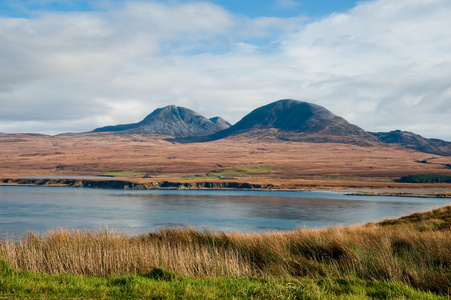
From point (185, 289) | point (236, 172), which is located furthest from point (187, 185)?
point (185, 289)

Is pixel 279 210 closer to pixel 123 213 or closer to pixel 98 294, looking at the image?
pixel 123 213

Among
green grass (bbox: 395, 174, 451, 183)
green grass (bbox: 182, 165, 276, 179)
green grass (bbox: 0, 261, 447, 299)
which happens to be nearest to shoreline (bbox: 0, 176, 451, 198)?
green grass (bbox: 395, 174, 451, 183)

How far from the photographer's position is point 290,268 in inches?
484

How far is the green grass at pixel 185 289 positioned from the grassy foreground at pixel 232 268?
0.07 ft

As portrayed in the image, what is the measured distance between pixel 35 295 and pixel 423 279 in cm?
922

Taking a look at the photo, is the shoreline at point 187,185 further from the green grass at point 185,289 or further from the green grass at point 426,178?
the green grass at point 185,289

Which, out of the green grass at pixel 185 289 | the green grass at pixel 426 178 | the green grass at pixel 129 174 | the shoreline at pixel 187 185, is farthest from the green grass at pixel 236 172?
the green grass at pixel 185 289

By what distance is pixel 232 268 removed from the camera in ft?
39.3

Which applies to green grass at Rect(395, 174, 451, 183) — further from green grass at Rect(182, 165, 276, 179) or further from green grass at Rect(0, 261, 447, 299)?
green grass at Rect(0, 261, 447, 299)

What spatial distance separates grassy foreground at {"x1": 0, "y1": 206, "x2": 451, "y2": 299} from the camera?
352 inches

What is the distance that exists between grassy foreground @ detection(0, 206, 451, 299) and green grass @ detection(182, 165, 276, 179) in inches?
4904

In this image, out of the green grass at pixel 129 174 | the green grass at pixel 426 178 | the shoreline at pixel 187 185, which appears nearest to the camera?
the shoreline at pixel 187 185

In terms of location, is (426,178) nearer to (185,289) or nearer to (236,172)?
(236,172)

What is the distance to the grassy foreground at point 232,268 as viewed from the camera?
8930 mm
